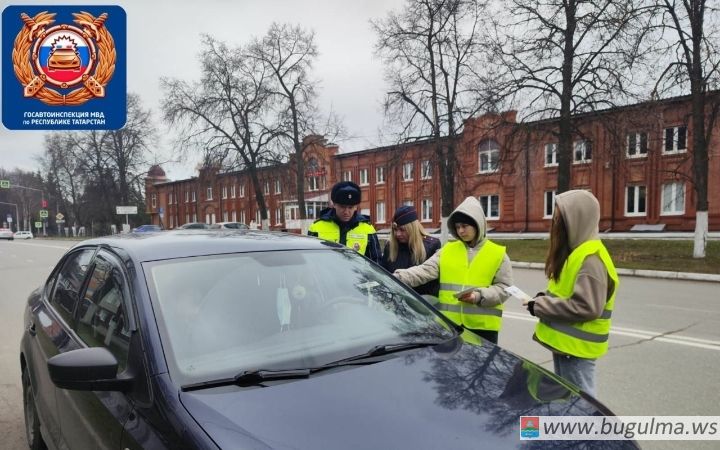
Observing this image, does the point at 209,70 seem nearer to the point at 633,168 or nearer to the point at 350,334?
the point at 633,168

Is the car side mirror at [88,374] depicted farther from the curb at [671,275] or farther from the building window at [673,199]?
the building window at [673,199]

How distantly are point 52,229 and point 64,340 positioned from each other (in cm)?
10427

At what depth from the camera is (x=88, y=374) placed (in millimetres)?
1751

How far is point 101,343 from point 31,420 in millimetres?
1841

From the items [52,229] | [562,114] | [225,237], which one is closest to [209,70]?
[562,114]

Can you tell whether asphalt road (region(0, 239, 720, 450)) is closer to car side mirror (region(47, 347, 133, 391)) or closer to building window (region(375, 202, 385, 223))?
car side mirror (region(47, 347, 133, 391))

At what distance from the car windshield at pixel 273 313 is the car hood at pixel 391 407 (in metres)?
0.17

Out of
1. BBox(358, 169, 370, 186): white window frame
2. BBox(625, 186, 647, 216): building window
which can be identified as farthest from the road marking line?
BBox(358, 169, 370, 186): white window frame

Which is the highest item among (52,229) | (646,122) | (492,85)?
(492,85)

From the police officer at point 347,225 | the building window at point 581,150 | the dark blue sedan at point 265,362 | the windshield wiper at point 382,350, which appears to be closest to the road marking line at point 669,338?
the police officer at point 347,225

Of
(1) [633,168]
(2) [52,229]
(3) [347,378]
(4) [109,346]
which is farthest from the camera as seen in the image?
(2) [52,229]

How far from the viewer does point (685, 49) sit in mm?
15430

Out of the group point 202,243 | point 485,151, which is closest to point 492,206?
point 485,151

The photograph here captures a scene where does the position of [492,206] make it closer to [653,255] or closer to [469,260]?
[653,255]
